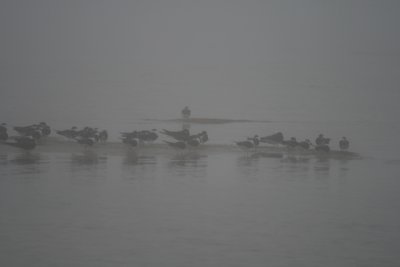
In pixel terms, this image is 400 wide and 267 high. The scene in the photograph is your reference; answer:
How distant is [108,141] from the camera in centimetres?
706

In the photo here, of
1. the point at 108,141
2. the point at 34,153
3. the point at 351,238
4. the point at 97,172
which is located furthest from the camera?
the point at 108,141

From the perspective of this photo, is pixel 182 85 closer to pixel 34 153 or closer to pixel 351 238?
pixel 34 153

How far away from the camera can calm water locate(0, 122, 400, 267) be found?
4395mm

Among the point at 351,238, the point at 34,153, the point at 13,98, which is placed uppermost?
the point at 13,98

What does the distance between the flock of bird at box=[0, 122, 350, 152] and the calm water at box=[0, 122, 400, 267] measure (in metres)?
0.12

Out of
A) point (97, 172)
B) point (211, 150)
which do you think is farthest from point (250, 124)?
point (97, 172)

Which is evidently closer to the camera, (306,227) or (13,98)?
(306,227)

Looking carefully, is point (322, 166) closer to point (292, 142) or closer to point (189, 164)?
point (292, 142)

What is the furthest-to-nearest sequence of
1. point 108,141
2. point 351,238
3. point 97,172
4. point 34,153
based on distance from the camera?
point 108,141
point 34,153
point 97,172
point 351,238

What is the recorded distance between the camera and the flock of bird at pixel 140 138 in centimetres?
670

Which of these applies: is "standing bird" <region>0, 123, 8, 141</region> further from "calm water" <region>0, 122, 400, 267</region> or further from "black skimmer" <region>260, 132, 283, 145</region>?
"black skimmer" <region>260, 132, 283, 145</region>

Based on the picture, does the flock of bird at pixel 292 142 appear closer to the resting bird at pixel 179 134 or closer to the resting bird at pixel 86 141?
the resting bird at pixel 179 134

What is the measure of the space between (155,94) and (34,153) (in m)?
1.32

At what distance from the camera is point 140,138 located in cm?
703
